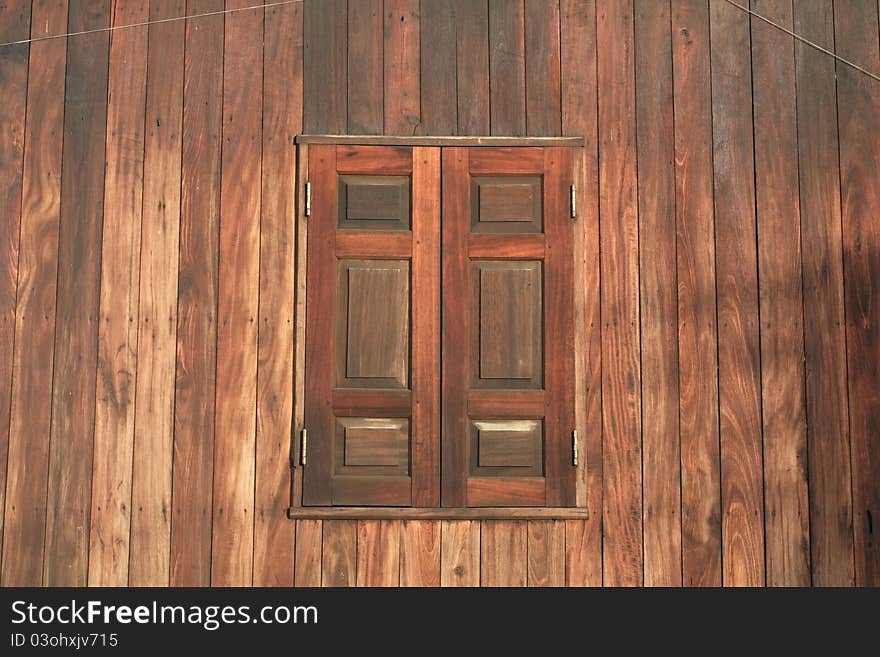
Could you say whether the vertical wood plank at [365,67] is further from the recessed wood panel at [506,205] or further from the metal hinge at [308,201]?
the recessed wood panel at [506,205]

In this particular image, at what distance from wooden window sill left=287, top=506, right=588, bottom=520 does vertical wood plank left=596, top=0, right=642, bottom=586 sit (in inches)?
7.4

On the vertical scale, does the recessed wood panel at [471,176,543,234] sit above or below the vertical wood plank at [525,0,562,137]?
below

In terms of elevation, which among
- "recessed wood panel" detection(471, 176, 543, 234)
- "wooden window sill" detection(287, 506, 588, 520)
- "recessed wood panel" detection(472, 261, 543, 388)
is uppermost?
"recessed wood panel" detection(471, 176, 543, 234)

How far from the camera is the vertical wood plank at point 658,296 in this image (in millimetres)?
3793

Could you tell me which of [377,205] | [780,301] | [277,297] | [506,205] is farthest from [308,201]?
[780,301]

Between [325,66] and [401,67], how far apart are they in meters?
0.31

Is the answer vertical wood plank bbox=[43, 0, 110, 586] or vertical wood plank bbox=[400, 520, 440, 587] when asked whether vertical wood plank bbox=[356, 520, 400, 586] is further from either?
vertical wood plank bbox=[43, 0, 110, 586]

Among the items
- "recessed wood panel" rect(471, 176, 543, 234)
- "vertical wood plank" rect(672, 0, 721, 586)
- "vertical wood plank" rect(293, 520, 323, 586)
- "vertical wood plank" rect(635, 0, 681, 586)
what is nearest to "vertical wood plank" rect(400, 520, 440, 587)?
"vertical wood plank" rect(293, 520, 323, 586)

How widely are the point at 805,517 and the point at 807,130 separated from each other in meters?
1.52

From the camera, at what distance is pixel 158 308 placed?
12.7ft

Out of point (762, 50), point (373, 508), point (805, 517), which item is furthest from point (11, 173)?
point (805, 517)

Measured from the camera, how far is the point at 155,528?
380cm

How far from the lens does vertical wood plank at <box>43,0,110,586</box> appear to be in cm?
380

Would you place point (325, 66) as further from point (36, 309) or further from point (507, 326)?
point (36, 309)
